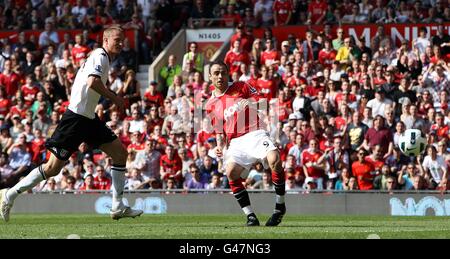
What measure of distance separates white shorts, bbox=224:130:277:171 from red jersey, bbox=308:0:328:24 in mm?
14059

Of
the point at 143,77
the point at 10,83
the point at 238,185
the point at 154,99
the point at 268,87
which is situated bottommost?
the point at 238,185

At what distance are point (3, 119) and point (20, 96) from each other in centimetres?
79

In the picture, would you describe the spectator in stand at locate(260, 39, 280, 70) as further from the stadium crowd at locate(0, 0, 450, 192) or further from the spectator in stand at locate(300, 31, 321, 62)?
the spectator in stand at locate(300, 31, 321, 62)

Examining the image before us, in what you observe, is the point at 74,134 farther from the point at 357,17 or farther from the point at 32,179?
the point at 357,17

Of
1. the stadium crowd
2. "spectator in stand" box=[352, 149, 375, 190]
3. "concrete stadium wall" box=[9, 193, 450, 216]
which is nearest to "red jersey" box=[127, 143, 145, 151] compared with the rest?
the stadium crowd

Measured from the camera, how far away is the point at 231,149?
15266 millimetres

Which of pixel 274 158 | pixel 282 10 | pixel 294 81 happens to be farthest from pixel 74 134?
pixel 282 10

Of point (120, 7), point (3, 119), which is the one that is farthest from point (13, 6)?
point (3, 119)

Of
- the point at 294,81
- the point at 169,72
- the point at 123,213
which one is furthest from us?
the point at 169,72

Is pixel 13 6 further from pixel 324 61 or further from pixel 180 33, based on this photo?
pixel 324 61

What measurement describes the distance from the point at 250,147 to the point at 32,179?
2.97m

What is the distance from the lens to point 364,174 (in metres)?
23.0

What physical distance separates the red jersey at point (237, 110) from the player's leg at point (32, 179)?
2294mm
